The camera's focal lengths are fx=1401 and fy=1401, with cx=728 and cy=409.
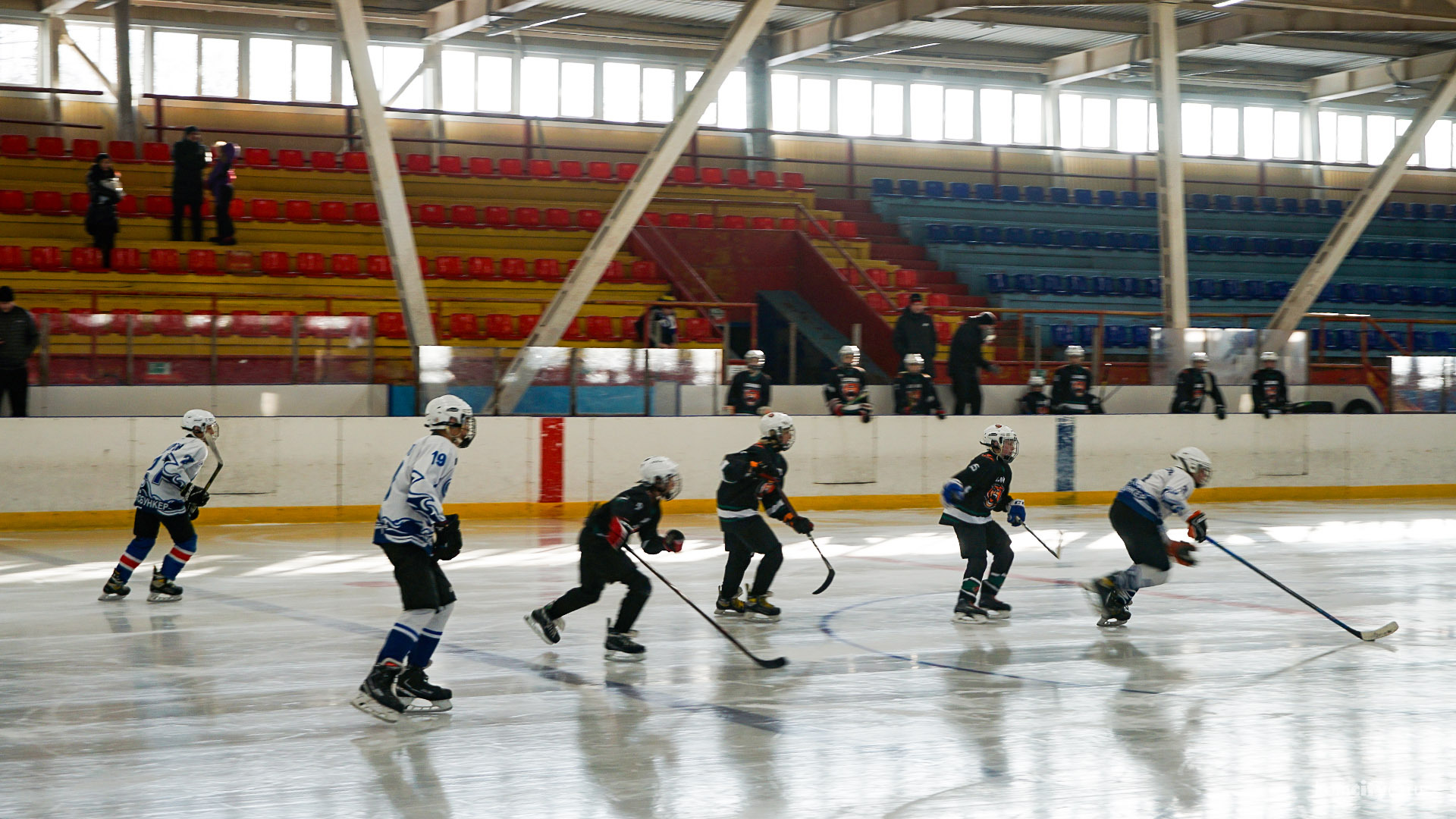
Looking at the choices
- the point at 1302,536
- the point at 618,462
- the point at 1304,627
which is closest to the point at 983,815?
the point at 1304,627

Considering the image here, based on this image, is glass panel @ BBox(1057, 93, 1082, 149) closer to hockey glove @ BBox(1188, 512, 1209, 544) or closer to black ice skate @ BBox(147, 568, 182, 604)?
hockey glove @ BBox(1188, 512, 1209, 544)

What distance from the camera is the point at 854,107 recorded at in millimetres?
35281

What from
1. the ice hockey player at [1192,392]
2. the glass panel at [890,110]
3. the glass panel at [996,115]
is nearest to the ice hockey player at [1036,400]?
the ice hockey player at [1192,392]

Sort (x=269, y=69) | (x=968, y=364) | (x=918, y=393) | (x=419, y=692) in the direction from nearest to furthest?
(x=419, y=692), (x=918, y=393), (x=968, y=364), (x=269, y=69)

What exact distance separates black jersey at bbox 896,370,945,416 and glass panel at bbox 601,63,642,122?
15.8 m

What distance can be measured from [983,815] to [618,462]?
1288 centimetres

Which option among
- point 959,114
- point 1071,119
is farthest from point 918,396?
point 1071,119

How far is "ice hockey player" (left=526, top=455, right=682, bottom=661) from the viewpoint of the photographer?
795cm

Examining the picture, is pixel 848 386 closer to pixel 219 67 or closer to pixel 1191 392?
pixel 1191 392

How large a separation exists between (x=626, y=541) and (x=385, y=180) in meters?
10.8

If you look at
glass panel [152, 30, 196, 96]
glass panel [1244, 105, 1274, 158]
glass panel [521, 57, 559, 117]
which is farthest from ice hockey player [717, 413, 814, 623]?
glass panel [1244, 105, 1274, 158]

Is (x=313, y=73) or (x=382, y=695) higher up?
(x=313, y=73)

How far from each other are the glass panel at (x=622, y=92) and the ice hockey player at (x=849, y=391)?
1598 cm

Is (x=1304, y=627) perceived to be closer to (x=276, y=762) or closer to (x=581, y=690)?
(x=581, y=690)
